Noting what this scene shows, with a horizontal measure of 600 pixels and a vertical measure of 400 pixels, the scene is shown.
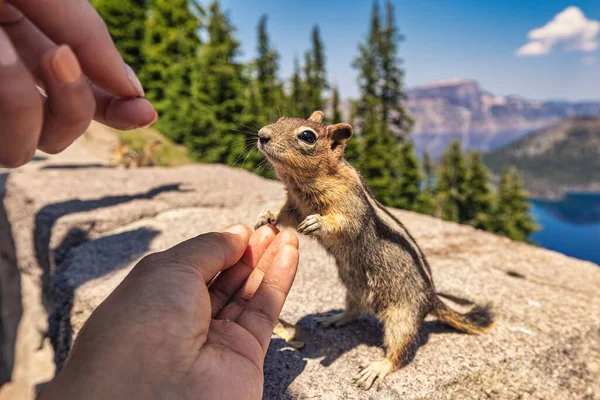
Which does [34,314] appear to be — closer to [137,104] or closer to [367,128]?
[137,104]

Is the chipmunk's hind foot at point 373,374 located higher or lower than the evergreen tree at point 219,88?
lower

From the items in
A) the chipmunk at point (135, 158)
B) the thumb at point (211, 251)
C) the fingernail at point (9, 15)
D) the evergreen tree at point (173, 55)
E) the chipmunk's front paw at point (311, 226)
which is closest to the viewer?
the fingernail at point (9, 15)

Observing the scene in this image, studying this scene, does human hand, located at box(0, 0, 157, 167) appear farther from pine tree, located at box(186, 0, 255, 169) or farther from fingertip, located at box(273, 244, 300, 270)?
pine tree, located at box(186, 0, 255, 169)

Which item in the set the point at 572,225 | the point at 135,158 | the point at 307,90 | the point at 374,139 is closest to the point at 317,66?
the point at 307,90

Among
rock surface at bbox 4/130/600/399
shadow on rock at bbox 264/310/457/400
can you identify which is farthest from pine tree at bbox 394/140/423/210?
shadow on rock at bbox 264/310/457/400

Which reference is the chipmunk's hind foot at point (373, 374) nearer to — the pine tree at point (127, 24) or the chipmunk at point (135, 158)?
the chipmunk at point (135, 158)

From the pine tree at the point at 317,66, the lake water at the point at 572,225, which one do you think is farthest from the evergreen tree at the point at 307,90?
the lake water at the point at 572,225

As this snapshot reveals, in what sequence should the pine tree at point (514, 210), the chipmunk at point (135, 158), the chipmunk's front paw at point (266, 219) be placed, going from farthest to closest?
the pine tree at point (514, 210) < the chipmunk at point (135, 158) < the chipmunk's front paw at point (266, 219)

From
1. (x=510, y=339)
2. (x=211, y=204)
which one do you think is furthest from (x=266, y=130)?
(x=211, y=204)
